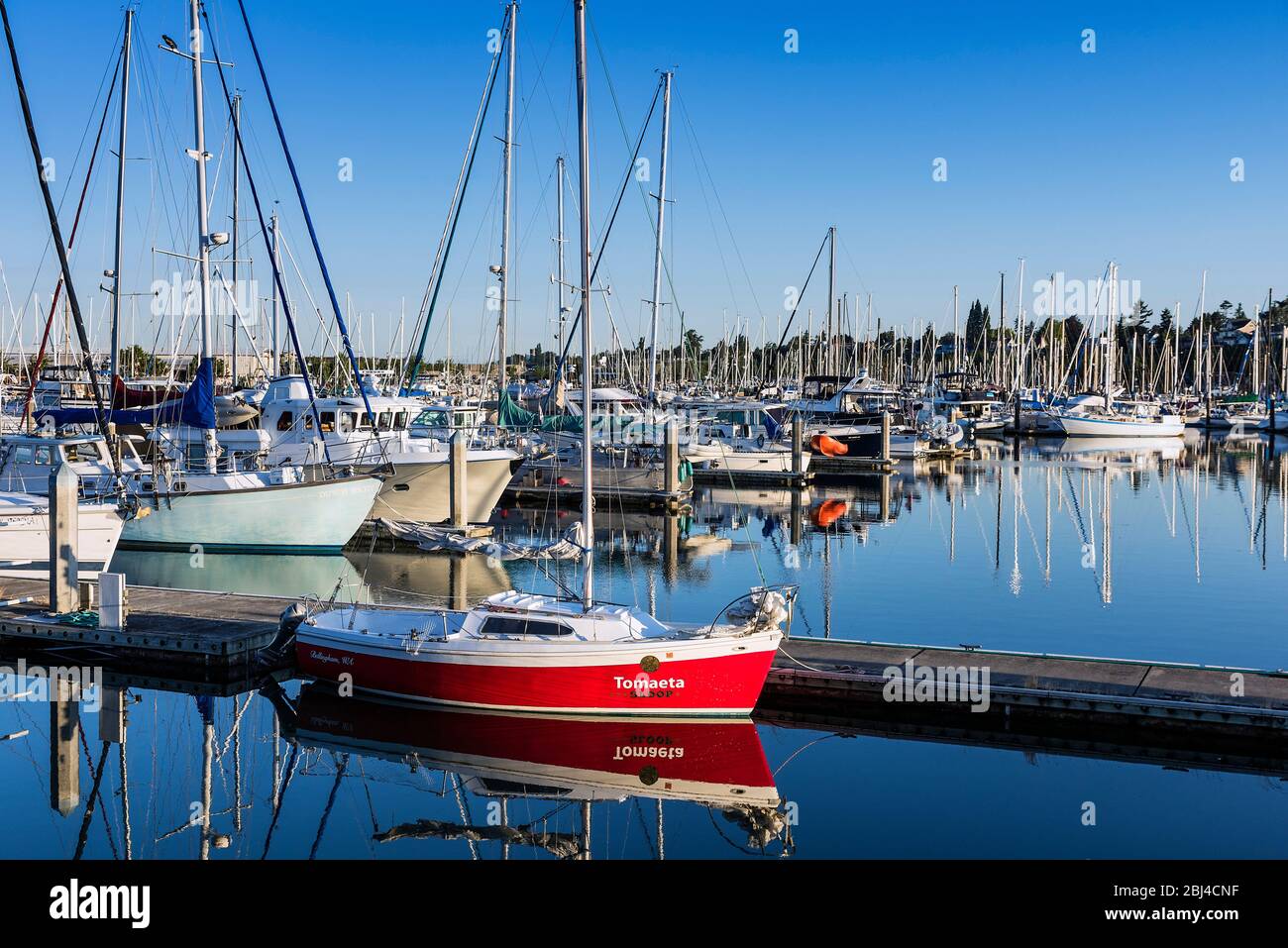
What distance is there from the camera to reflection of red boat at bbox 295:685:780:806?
15.0 metres

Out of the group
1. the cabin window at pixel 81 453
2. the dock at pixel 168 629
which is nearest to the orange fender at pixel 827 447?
the cabin window at pixel 81 453

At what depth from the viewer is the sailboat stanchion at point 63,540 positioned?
20188 millimetres

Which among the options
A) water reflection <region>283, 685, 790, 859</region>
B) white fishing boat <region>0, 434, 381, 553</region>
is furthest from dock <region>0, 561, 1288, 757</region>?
white fishing boat <region>0, 434, 381, 553</region>

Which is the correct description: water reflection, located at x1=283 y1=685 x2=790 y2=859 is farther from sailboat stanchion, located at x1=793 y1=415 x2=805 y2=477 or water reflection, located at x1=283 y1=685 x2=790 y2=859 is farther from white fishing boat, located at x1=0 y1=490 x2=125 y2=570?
sailboat stanchion, located at x1=793 y1=415 x2=805 y2=477

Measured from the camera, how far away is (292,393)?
37062 millimetres

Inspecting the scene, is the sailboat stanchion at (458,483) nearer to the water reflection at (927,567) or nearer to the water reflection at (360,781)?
the water reflection at (927,567)

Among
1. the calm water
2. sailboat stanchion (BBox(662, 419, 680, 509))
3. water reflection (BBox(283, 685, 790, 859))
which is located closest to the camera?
the calm water

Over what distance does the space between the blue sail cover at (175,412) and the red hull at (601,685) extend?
15148 mm

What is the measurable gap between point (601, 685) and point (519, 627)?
4.58ft

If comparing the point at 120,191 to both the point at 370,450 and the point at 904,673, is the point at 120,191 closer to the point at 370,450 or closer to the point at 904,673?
the point at 370,450

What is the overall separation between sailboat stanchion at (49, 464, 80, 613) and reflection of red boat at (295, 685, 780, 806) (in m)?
5.38

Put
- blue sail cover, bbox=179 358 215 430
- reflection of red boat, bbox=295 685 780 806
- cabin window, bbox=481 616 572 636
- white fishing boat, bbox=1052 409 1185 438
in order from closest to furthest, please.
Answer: reflection of red boat, bbox=295 685 780 806 → cabin window, bbox=481 616 572 636 → blue sail cover, bbox=179 358 215 430 → white fishing boat, bbox=1052 409 1185 438
